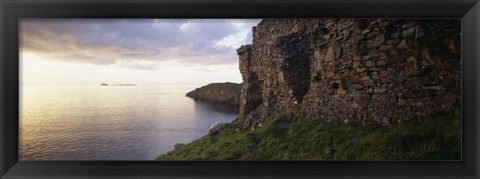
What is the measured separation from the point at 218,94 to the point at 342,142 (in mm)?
7552

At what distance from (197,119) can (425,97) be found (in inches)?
262

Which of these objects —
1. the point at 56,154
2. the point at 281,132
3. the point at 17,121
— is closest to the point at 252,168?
the point at 17,121

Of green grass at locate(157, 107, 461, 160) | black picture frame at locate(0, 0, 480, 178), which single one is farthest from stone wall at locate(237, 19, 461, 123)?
black picture frame at locate(0, 0, 480, 178)

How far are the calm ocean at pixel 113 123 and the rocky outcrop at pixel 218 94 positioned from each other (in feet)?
2.66

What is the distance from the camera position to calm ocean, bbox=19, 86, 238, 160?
6164 mm

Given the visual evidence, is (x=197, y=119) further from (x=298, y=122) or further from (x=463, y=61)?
(x=463, y=61)

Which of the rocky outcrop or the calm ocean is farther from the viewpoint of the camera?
the rocky outcrop

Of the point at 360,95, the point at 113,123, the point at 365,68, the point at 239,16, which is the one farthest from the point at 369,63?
the point at 113,123

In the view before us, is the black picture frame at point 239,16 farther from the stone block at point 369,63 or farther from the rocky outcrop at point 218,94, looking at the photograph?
the rocky outcrop at point 218,94

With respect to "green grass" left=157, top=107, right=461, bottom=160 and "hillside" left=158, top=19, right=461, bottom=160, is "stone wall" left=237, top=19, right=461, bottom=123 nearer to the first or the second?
"hillside" left=158, top=19, right=461, bottom=160

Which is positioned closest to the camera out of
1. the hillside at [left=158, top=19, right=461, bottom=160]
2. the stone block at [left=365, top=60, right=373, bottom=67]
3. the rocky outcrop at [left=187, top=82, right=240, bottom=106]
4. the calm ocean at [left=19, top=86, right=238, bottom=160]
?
the hillside at [left=158, top=19, right=461, bottom=160]

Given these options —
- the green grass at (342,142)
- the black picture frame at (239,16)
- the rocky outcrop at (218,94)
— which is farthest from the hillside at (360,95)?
the rocky outcrop at (218,94)

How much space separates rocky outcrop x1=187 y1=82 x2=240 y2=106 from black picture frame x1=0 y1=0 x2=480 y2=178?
8.65 m
